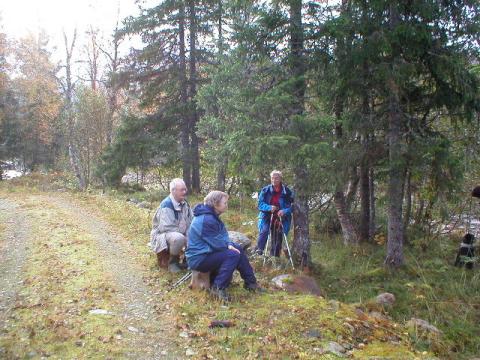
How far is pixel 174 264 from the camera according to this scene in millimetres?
6891

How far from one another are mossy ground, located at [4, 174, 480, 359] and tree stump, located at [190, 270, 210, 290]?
0.13m

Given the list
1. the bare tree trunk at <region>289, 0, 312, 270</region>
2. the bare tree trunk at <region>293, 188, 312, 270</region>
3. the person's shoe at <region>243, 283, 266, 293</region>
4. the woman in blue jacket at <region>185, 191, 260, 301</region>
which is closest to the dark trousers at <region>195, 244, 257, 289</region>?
the woman in blue jacket at <region>185, 191, 260, 301</region>

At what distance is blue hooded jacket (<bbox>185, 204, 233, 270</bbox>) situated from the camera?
18.6ft

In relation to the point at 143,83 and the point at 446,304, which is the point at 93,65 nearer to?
the point at 143,83

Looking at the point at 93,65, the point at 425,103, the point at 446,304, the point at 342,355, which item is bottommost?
the point at 446,304

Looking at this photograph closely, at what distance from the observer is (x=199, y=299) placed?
5.53 m

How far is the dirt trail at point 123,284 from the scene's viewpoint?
14.7 feet

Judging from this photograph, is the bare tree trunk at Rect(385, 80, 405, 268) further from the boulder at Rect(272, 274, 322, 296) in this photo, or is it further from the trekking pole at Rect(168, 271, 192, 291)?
the trekking pole at Rect(168, 271, 192, 291)

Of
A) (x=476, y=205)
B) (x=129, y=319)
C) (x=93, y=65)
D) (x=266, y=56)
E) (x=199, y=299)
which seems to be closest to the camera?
(x=129, y=319)

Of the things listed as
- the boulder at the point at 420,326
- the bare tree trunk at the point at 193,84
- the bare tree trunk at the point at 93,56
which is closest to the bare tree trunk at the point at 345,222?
the boulder at the point at 420,326

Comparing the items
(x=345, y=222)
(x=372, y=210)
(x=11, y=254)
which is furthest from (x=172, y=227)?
(x=372, y=210)

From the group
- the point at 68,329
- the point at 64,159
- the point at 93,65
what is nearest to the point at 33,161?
the point at 64,159

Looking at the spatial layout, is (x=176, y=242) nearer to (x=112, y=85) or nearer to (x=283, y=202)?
(x=283, y=202)

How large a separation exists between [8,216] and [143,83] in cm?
854
